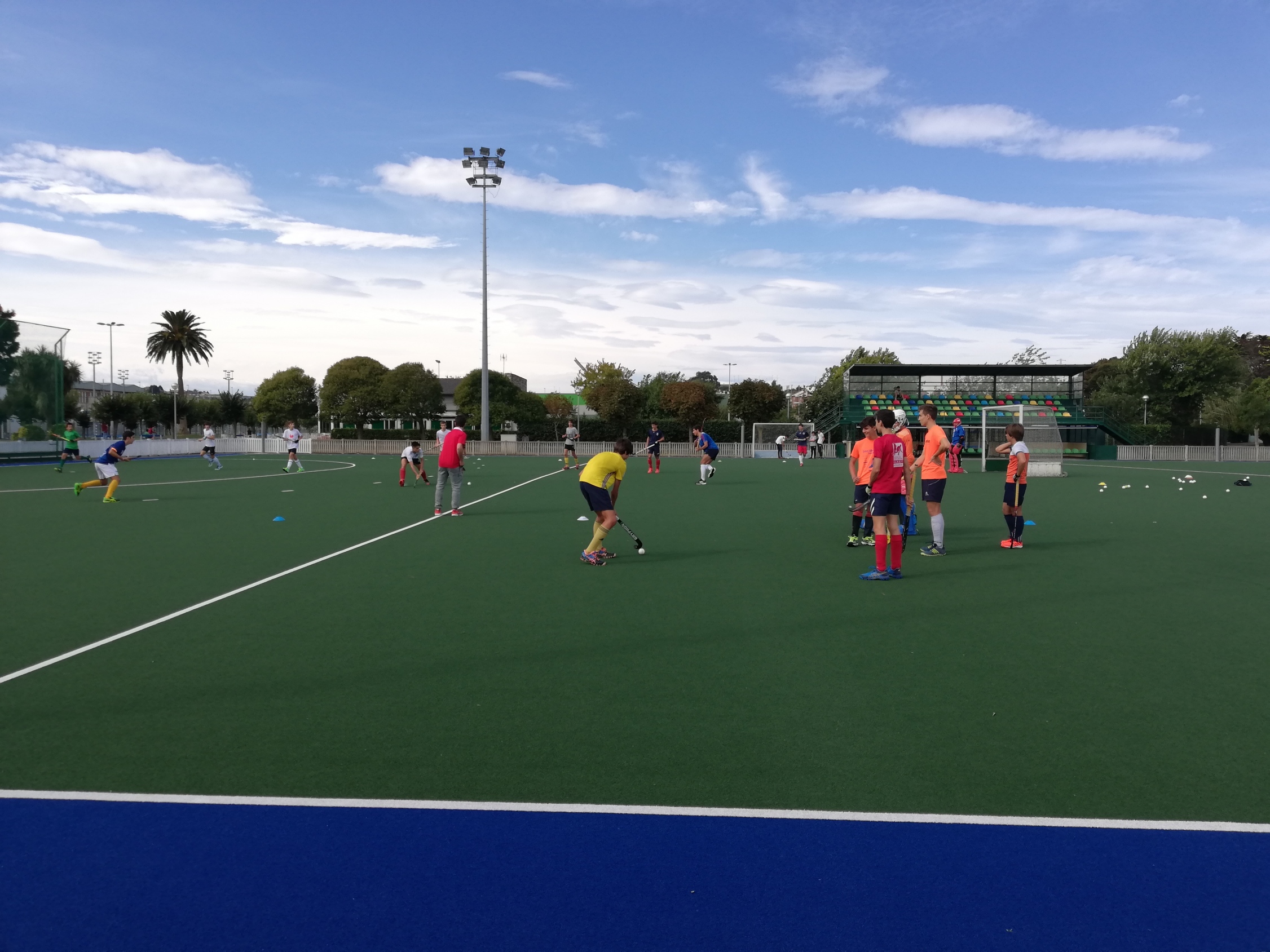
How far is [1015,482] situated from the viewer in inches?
485

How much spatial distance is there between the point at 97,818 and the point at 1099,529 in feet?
49.8

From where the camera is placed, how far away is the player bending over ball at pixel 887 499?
31.6 feet

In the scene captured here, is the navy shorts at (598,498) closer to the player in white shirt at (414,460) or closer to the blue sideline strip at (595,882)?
the blue sideline strip at (595,882)

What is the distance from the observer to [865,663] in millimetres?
6336

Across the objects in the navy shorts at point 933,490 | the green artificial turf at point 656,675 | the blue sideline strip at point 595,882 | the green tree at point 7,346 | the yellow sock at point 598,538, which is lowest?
the blue sideline strip at point 595,882

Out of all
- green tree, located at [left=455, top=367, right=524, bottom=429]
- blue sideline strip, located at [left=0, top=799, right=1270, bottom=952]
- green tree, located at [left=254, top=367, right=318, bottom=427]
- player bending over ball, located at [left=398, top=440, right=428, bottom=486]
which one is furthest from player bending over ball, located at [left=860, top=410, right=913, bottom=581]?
green tree, located at [left=254, top=367, right=318, bottom=427]

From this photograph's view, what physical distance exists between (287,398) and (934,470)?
86.9 m

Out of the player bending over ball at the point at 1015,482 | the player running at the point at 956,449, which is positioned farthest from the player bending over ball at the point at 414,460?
the player running at the point at 956,449

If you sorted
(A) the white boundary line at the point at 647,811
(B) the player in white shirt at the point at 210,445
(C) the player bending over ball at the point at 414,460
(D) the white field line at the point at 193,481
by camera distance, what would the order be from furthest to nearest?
(B) the player in white shirt at the point at 210,445
(C) the player bending over ball at the point at 414,460
(D) the white field line at the point at 193,481
(A) the white boundary line at the point at 647,811

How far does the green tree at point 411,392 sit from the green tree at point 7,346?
4244cm

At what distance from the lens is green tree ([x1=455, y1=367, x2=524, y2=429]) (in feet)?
234

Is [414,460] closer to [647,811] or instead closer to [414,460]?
[414,460]

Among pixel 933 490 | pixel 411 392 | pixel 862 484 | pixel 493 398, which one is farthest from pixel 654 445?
pixel 411 392

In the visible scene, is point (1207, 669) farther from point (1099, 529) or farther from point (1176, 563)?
point (1099, 529)
